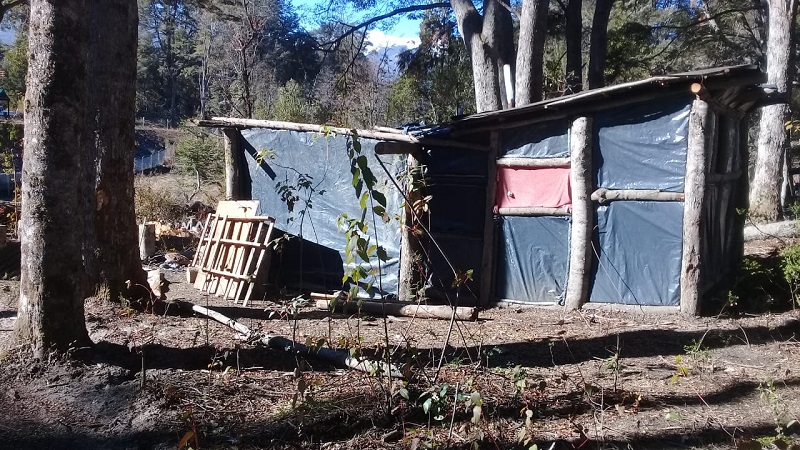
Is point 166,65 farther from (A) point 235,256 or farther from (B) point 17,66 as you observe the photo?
(A) point 235,256

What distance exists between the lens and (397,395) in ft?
14.6

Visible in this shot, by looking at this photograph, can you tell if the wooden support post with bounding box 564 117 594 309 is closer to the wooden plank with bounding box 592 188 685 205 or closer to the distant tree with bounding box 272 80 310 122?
the wooden plank with bounding box 592 188 685 205

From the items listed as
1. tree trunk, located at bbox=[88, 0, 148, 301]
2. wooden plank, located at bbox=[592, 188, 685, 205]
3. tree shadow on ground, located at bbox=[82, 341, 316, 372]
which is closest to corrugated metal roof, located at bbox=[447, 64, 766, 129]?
wooden plank, located at bbox=[592, 188, 685, 205]

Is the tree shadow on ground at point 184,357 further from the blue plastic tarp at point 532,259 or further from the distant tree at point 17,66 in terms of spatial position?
the distant tree at point 17,66

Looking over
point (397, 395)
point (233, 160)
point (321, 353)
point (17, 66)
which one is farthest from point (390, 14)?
point (17, 66)

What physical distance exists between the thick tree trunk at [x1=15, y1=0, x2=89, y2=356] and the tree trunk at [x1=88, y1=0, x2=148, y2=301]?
221 cm

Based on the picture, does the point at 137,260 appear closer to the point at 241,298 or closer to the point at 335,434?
the point at 241,298

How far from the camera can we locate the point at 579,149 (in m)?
8.62

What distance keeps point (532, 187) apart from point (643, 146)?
1465mm

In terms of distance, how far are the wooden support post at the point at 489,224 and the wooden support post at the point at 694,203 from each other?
2.38 meters

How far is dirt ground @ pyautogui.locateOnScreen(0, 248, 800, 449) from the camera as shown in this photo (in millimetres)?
4215

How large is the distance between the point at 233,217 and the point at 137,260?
2.72 meters

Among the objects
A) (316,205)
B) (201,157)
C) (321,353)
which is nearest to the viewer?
(321,353)

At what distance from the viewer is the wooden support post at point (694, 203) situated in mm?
7914
